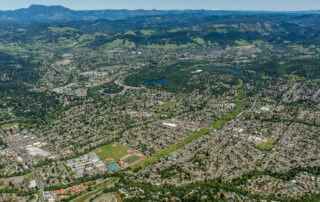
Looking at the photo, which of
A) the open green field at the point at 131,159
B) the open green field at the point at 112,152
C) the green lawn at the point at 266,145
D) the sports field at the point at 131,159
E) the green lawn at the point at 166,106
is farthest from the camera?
the green lawn at the point at 166,106

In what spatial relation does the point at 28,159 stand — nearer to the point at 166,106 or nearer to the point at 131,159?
the point at 131,159

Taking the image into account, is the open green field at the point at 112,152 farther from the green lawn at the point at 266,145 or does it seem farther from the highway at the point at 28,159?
the green lawn at the point at 266,145

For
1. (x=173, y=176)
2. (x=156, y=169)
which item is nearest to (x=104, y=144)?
(x=156, y=169)

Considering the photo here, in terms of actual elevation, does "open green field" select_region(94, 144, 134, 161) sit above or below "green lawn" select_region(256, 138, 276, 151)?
below

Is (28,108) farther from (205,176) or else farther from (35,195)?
(205,176)

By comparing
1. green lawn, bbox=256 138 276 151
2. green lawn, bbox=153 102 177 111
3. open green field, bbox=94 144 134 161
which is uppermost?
green lawn, bbox=153 102 177 111

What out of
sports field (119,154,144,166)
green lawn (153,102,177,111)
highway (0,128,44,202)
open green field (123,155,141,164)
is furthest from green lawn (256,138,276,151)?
highway (0,128,44,202)

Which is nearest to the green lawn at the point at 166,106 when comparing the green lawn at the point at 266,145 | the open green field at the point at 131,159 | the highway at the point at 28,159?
the open green field at the point at 131,159

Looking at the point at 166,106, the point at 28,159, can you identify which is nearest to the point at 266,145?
the point at 166,106

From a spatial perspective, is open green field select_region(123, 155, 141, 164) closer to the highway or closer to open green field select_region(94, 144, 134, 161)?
open green field select_region(94, 144, 134, 161)
